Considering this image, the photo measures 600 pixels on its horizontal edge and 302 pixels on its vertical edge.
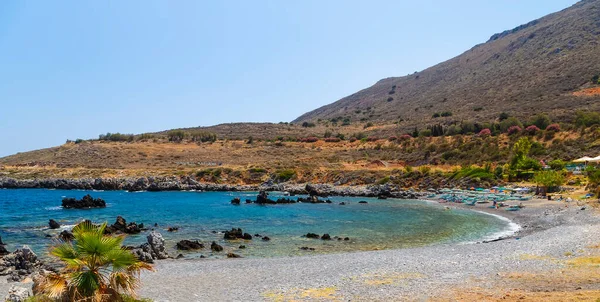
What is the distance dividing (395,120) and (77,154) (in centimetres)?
7253

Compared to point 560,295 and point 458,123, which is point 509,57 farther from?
point 560,295

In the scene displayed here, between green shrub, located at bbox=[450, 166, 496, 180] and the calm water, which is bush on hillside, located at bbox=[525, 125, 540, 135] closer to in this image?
green shrub, located at bbox=[450, 166, 496, 180]

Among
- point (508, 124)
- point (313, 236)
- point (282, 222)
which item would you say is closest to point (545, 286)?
point (313, 236)

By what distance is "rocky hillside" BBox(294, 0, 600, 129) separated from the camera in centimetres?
8650

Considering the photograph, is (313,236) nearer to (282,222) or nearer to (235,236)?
(235,236)

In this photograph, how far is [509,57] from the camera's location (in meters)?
124

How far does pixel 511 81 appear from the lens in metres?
105

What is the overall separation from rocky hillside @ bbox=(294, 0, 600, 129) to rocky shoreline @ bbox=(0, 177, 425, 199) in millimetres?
37355

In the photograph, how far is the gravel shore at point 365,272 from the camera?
13.0m

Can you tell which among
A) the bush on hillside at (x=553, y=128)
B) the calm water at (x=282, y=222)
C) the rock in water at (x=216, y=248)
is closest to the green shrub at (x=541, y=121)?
the bush on hillside at (x=553, y=128)

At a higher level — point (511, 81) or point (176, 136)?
point (511, 81)

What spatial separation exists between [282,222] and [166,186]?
4116 cm

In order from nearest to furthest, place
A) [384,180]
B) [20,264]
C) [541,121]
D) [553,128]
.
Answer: [20,264], [384,180], [553,128], [541,121]

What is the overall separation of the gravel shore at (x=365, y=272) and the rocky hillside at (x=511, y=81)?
2477 inches
